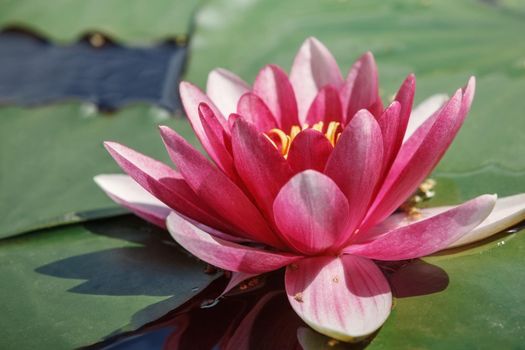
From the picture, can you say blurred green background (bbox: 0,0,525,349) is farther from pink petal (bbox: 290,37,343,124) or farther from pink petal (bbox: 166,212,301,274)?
pink petal (bbox: 290,37,343,124)

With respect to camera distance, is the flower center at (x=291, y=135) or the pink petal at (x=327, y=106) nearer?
the flower center at (x=291, y=135)

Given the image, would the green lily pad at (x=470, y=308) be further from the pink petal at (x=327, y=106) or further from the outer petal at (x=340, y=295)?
the pink petal at (x=327, y=106)

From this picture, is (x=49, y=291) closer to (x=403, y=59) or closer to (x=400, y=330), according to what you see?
(x=400, y=330)

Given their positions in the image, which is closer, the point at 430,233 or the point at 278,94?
Answer: the point at 430,233

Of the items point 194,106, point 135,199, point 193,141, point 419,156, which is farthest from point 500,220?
point 193,141

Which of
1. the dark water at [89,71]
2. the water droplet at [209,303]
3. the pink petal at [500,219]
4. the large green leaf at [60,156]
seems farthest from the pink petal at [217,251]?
the dark water at [89,71]

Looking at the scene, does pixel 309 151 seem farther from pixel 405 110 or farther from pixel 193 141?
pixel 193 141
